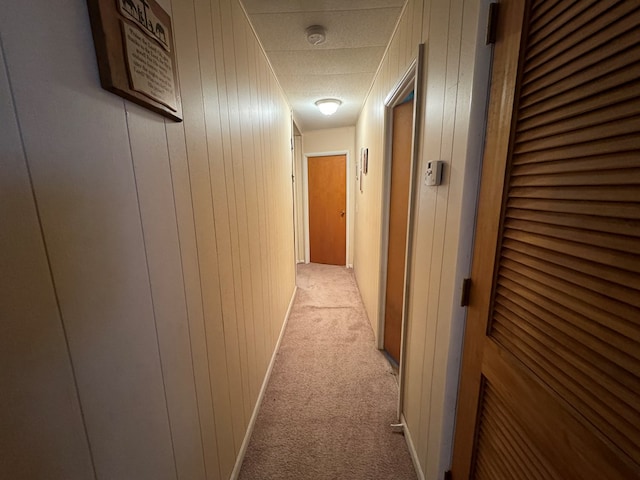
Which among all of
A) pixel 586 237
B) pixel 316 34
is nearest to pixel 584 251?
pixel 586 237

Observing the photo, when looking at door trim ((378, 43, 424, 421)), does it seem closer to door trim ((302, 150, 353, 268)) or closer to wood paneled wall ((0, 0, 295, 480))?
wood paneled wall ((0, 0, 295, 480))

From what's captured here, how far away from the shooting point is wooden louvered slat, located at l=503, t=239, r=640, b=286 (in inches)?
16.9

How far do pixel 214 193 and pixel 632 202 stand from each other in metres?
1.16

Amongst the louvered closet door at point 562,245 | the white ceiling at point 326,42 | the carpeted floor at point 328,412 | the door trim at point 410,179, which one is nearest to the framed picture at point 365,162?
the white ceiling at point 326,42

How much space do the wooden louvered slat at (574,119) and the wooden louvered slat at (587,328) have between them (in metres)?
0.35

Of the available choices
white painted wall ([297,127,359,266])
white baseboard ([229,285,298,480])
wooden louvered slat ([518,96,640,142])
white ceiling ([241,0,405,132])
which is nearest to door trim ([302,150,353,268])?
white painted wall ([297,127,359,266])

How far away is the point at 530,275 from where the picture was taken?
617mm

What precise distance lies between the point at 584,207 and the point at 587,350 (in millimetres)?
282

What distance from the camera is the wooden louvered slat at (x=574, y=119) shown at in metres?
0.42

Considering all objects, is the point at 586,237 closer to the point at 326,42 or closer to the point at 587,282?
the point at 587,282

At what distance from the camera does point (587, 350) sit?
493mm

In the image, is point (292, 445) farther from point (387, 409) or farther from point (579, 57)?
point (579, 57)

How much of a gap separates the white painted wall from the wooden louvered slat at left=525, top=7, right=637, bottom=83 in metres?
3.62

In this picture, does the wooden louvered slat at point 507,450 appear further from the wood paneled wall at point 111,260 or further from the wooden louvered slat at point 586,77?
the wood paneled wall at point 111,260
